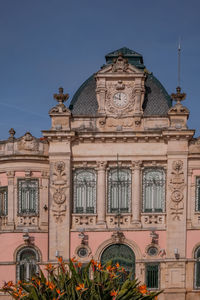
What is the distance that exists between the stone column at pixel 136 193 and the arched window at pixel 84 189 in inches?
92.1

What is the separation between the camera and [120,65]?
975 inches

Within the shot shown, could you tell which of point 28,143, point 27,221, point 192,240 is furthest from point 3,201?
point 192,240

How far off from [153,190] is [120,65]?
7.58 m

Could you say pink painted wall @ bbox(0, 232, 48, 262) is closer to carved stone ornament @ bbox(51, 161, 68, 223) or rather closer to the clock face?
carved stone ornament @ bbox(51, 161, 68, 223)

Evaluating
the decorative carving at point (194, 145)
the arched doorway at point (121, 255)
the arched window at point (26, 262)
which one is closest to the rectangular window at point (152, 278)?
the arched doorway at point (121, 255)

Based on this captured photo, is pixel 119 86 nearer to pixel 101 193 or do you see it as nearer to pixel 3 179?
pixel 101 193

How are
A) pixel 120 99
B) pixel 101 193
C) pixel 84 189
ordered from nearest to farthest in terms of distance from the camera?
pixel 101 193 → pixel 84 189 → pixel 120 99

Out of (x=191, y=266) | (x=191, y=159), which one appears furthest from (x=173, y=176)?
(x=191, y=266)

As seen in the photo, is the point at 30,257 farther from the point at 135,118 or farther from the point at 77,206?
the point at 135,118

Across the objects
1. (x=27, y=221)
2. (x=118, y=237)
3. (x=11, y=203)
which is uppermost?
(x=11, y=203)

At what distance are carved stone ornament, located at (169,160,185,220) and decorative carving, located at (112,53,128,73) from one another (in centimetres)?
622

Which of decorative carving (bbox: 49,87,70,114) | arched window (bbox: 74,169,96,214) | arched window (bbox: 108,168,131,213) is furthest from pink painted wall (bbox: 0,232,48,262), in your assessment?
decorative carving (bbox: 49,87,70,114)

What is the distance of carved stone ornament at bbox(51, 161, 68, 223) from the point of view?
24.1 meters

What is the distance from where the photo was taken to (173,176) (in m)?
24.1
